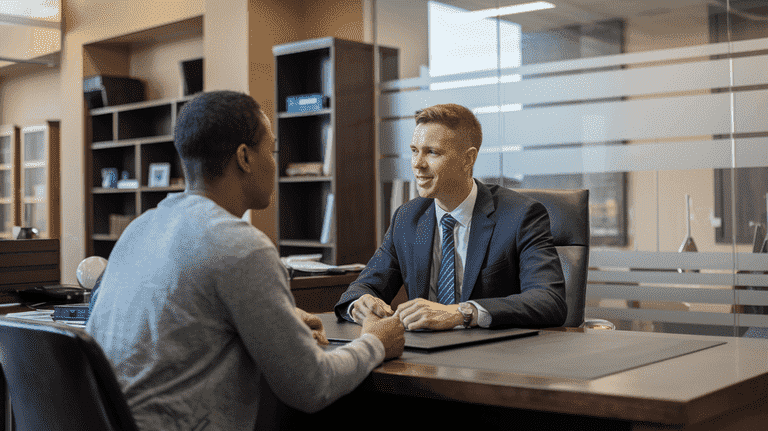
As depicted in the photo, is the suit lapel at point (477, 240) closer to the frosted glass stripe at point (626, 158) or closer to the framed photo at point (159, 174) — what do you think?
the frosted glass stripe at point (626, 158)

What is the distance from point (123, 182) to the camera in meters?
6.71

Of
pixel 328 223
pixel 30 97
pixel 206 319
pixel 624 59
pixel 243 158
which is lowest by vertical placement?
pixel 206 319

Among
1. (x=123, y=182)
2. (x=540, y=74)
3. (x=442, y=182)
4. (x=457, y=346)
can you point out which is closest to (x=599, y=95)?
(x=540, y=74)

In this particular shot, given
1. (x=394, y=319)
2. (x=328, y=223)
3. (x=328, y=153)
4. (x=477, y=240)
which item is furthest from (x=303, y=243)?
(x=394, y=319)

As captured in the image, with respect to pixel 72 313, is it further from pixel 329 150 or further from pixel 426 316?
pixel 329 150

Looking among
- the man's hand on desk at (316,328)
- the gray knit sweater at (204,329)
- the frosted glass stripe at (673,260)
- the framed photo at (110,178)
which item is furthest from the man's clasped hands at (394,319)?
the framed photo at (110,178)

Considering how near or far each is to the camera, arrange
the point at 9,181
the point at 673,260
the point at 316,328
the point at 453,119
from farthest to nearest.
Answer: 1. the point at 9,181
2. the point at 673,260
3. the point at 453,119
4. the point at 316,328

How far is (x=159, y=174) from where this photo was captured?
645 centimetres

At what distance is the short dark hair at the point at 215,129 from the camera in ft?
4.04

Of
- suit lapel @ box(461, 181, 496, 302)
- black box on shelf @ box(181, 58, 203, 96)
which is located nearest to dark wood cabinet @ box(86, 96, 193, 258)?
black box on shelf @ box(181, 58, 203, 96)

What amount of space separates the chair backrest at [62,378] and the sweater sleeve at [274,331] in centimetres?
20

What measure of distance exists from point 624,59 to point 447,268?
8.22 ft

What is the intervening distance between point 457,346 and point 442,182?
0.74 metres

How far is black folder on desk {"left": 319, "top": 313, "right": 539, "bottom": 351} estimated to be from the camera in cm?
148
